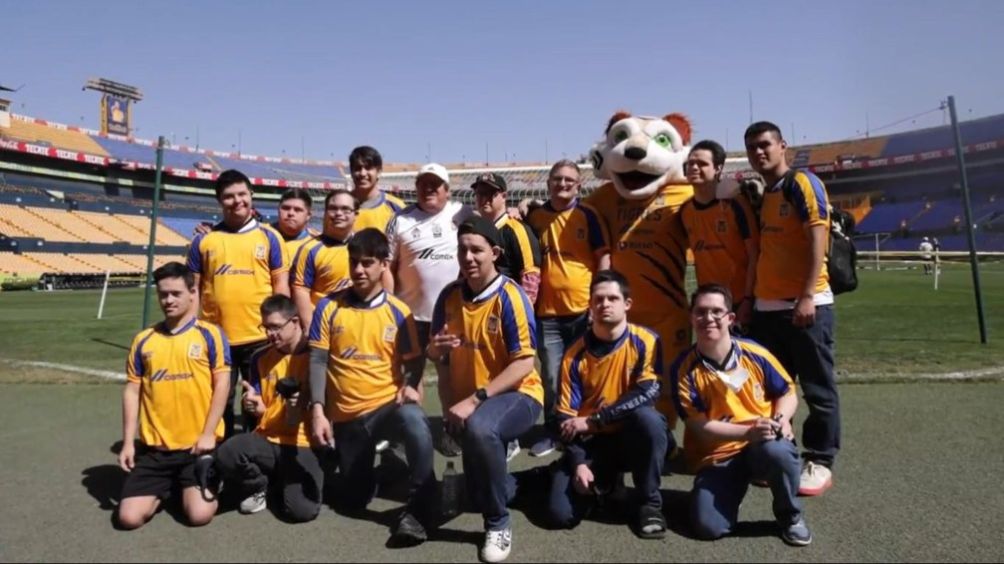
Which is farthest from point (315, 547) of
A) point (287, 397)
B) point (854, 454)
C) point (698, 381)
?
point (854, 454)

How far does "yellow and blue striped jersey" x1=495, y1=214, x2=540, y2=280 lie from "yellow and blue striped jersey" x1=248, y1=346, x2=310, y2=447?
147 cm

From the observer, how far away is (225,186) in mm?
4668

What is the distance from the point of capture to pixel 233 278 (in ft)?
15.3

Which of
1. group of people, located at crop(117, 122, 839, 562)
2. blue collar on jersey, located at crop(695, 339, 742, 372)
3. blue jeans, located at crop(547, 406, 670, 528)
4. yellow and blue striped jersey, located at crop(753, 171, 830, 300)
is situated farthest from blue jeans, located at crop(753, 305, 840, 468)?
blue jeans, located at crop(547, 406, 670, 528)

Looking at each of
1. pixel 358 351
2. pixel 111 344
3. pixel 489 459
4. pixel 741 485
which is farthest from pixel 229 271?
pixel 111 344

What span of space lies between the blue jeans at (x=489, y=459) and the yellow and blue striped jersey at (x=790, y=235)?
71.1 inches

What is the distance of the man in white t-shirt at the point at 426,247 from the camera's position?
4863 millimetres

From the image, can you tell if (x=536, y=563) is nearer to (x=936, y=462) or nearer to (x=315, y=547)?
(x=315, y=547)

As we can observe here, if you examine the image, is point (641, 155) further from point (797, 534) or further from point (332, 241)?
point (797, 534)

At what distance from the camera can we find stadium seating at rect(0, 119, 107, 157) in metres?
45.5

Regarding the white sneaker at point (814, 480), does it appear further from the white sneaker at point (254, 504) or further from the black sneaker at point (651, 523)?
the white sneaker at point (254, 504)

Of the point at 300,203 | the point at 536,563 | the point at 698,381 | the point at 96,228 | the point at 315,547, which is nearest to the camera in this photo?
the point at 536,563

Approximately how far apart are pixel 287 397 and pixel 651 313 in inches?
92.9

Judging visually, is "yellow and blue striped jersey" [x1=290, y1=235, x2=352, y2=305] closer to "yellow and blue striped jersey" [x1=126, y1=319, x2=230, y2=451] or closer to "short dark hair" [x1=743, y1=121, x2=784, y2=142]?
"yellow and blue striped jersey" [x1=126, y1=319, x2=230, y2=451]
